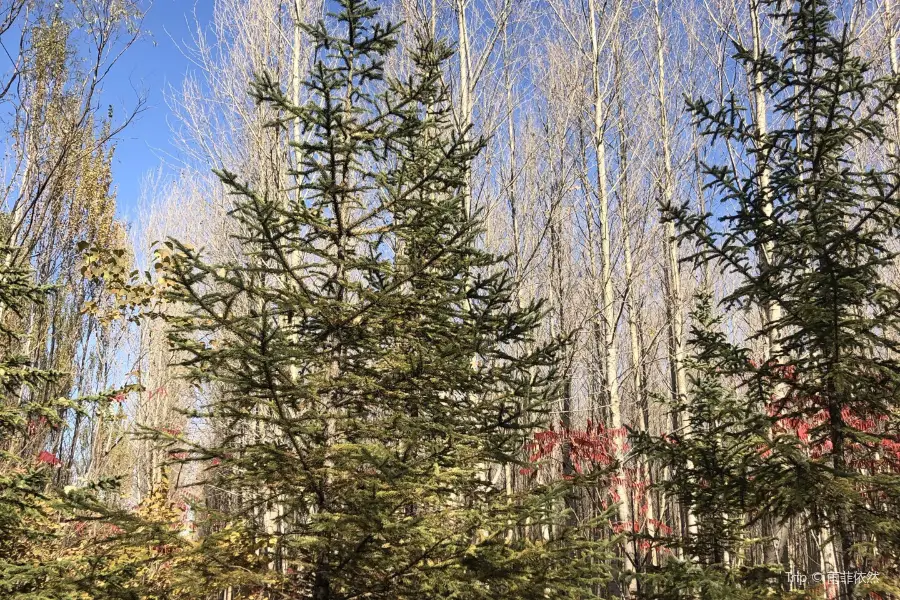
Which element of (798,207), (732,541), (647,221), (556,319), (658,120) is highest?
(658,120)

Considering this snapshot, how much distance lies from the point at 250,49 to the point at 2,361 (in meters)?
7.22

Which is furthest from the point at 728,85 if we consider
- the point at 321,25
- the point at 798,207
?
the point at 321,25

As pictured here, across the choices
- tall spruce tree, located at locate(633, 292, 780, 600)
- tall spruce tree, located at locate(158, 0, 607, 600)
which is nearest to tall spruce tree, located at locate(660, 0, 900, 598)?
tall spruce tree, located at locate(633, 292, 780, 600)

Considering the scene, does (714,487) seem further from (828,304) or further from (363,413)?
(363,413)

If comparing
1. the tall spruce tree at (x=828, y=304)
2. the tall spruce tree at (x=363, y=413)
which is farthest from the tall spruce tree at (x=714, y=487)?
the tall spruce tree at (x=363, y=413)

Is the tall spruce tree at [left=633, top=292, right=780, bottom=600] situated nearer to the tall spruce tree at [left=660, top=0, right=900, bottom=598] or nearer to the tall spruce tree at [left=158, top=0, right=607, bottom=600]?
the tall spruce tree at [left=660, top=0, right=900, bottom=598]

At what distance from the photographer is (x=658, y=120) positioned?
44.0ft

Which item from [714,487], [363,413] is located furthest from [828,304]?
[363,413]

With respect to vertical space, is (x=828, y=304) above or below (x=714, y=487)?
above

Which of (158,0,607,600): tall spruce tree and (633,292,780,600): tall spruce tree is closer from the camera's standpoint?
(158,0,607,600): tall spruce tree

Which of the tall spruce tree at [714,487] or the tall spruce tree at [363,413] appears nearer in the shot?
the tall spruce tree at [363,413]

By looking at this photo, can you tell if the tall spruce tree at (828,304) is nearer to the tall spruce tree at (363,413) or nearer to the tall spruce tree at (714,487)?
the tall spruce tree at (714,487)

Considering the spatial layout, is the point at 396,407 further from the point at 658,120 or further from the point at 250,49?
the point at 658,120

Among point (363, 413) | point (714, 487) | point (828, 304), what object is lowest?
point (714, 487)
